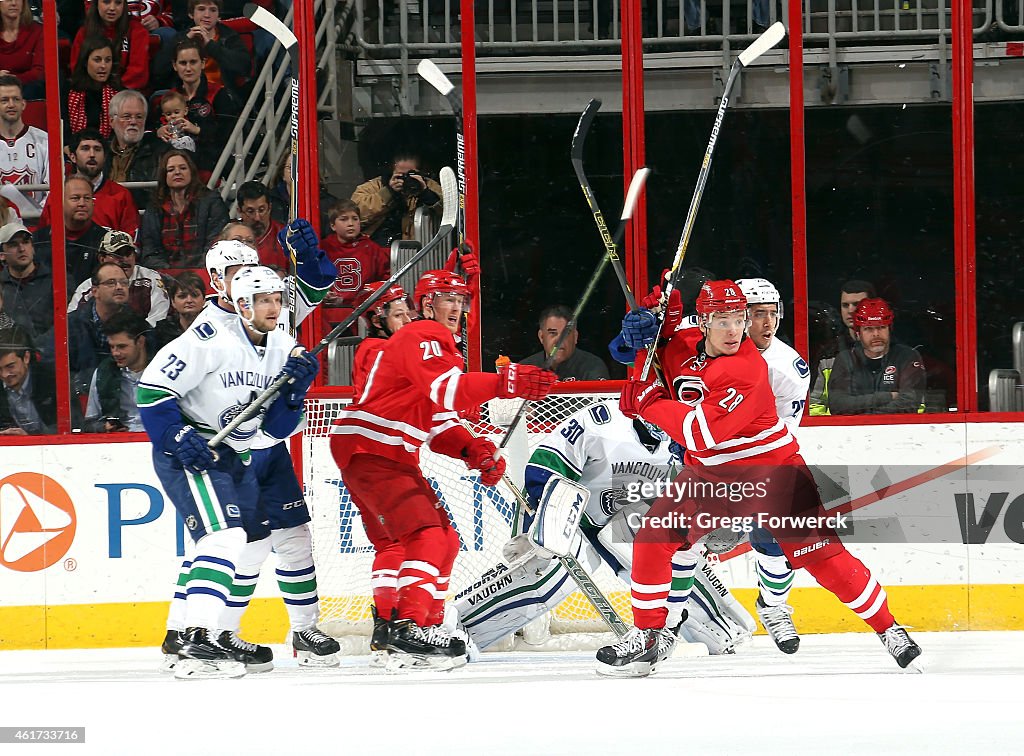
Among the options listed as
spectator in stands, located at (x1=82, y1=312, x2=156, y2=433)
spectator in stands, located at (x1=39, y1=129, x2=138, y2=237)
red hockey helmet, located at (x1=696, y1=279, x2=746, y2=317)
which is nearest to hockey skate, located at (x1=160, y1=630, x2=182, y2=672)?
spectator in stands, located at (x1=82, y1=312, x2=156, y2=433)

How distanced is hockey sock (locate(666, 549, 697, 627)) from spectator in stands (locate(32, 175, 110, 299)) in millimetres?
2351

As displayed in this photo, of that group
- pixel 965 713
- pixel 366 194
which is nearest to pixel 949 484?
pixel 965 713

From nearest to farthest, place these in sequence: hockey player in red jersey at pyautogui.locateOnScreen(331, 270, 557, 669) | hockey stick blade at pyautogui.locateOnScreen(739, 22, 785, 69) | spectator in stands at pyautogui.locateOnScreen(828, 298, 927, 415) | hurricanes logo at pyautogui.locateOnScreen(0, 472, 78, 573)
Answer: hockey player in red jersey at pyautogui.locateOnScreen(331, 270, 557, 669) < hockey stick blade at pyautogui.locateOnScreen(739, 22, 785, 69) < hurricanes logo at pyautogui.locateOnScreen(0, 472, 78, 573) < spectator in stands at pyautogui.locateOnScreen(828, 298, 927, 415)

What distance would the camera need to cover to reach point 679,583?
13.4 feet

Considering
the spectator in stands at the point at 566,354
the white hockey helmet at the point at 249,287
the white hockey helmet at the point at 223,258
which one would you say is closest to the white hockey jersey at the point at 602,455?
the spectator in stands at the point at 566,354

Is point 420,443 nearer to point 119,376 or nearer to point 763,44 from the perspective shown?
point 119,376

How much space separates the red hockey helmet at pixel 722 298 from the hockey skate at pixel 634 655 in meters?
1.02

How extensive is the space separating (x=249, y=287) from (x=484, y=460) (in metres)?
0.94

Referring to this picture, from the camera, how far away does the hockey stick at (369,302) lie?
3.97 m

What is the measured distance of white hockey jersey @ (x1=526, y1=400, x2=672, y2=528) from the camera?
173 inches

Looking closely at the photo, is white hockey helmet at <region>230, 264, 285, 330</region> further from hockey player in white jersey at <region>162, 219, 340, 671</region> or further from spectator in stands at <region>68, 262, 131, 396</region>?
spectator in stands at <region>68, 262, 131, 396</region>

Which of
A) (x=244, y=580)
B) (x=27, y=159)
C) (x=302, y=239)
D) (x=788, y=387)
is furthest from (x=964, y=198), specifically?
(x=27, y=159)

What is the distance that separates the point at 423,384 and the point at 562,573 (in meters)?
0.81

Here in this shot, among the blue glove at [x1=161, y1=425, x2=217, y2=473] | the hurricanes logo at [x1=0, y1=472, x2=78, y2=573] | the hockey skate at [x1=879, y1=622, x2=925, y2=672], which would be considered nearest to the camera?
the blue glove at [x1=161, y1=425, x2=217, y2=473]
